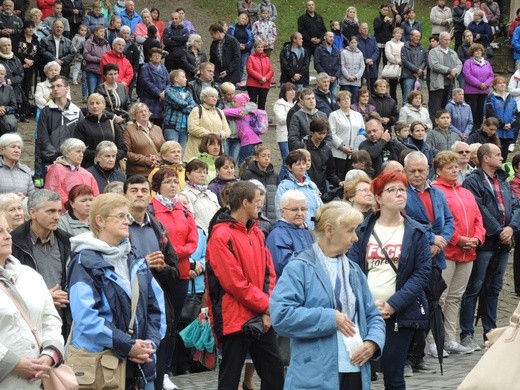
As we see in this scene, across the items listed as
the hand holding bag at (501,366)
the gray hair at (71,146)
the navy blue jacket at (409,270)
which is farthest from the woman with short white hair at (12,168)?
the hand holding bag at (501,366)

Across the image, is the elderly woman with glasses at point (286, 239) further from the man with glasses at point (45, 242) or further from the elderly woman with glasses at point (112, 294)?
the elderly woman with glasses at point (112, 294)

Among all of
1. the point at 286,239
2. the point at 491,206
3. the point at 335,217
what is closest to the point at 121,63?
the point at 491,206

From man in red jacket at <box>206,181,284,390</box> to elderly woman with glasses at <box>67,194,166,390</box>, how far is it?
1.37 meters

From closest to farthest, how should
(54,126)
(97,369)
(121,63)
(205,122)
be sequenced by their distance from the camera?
(97,369), (54,126), (205,122), (121,63)

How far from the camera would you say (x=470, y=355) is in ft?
42.9

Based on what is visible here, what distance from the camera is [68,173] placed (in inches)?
528

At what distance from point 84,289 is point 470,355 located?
6211mm

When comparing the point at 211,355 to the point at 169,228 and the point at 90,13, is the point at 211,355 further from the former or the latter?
the point at 90,13

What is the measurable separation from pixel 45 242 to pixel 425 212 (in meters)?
3.94

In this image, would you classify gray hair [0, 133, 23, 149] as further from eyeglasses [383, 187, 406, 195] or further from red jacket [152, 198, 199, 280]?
eyeglasses [383, 187, 406, 195]

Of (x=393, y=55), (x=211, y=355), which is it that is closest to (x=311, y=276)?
(x=211, y=355)

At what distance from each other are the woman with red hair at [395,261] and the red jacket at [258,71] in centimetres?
1407

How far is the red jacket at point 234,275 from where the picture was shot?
9.61 m

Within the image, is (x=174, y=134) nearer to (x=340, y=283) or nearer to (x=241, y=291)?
(x=241, y=291)
